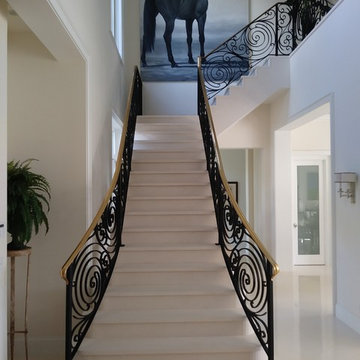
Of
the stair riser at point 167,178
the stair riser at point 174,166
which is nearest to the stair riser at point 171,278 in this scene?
the stair riser at point 167,178

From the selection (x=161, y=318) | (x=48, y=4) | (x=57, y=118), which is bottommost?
(x=161, y=318)

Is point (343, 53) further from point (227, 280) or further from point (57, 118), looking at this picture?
point (57, 118)

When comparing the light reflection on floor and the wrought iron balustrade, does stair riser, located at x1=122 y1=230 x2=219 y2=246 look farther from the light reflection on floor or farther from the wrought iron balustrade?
the light reflection on floor

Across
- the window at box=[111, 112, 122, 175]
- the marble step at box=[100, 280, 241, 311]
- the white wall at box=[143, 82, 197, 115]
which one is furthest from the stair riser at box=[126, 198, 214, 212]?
the white wall at box=[143, 82, 197, 115]

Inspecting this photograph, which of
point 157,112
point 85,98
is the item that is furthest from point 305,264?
point 85,98

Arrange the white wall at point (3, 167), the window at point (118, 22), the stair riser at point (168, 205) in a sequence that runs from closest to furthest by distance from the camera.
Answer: the white wall at point (3, 167) → the stair riser at point (168, 205) → the window at point (118, 22)

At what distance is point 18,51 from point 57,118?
818mm

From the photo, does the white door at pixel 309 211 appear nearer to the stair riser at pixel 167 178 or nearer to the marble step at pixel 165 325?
the stair riser at pixel 167 178

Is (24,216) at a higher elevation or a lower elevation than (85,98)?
lower

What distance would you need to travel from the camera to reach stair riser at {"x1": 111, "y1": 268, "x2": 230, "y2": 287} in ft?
14.5

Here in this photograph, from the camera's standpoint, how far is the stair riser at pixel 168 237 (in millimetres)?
5027

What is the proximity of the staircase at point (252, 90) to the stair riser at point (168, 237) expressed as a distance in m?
2.86

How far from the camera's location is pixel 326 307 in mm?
5852

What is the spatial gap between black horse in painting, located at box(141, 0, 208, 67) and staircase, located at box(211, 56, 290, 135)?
8.33 ft
